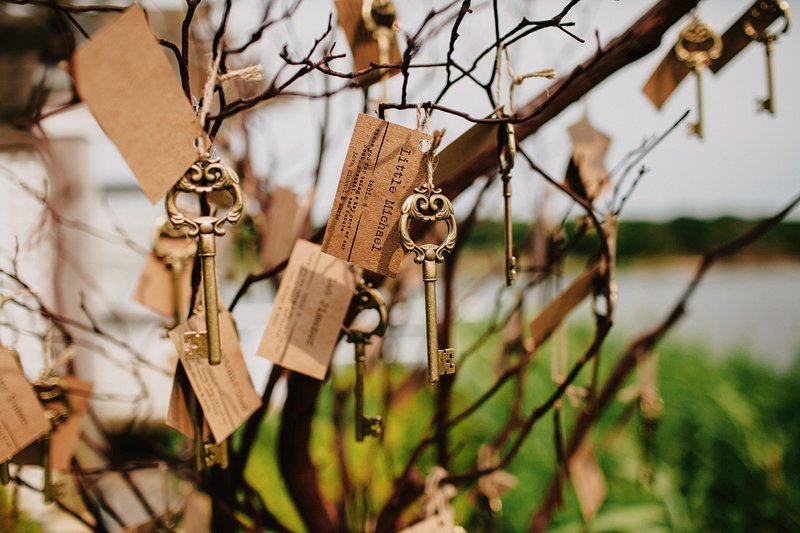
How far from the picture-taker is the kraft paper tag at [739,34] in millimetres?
601

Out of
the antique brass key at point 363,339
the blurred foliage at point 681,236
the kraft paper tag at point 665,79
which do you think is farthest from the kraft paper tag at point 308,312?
the blurred foliage at point 681,236

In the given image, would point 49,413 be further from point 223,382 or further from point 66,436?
point 223,382

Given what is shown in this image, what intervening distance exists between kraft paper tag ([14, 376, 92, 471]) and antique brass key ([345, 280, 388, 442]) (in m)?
0.33

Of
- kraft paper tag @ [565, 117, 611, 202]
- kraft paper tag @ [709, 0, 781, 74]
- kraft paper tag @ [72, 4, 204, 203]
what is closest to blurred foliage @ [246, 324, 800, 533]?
kraft paper tag @ [565, 117, 611, 202]

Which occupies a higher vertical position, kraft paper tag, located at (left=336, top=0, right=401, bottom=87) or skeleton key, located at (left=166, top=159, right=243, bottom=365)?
kraft paper tag, located at (left=336, top=0, right=401, bottom=87)

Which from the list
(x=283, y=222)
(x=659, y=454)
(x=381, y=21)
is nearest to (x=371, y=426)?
(x=283, y=222)

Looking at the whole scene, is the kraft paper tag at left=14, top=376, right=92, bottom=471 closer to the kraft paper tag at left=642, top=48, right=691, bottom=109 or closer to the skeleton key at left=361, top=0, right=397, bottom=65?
the skeleton key at left=361, top=0, right=397, bottom=65

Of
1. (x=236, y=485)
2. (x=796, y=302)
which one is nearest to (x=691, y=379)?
(x=796, y=302)

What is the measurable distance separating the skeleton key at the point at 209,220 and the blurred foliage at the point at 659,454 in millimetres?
663

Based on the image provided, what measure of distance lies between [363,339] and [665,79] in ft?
1.42

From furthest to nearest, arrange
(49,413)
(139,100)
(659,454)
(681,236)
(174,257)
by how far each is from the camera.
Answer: (681,236)
(659,454)
(174,257)
(49,413)
(139,100)

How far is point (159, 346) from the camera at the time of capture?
9.43 ft

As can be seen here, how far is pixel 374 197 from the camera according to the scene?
476 mm

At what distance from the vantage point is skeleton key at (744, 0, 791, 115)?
0.59 metres
